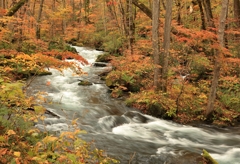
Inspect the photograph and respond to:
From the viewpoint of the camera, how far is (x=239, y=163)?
22.2ft

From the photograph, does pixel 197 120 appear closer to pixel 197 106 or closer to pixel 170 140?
pixel 197 106

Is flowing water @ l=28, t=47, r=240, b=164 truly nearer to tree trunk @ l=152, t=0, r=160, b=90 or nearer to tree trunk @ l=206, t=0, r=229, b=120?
tree trunk @ l=206, t=0, r=229, b=120

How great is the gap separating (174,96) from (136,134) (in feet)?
11.0

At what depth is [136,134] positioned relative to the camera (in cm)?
886

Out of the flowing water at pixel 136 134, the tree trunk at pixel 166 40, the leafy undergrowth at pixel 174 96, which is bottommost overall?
the flowing water at pixel 136 134

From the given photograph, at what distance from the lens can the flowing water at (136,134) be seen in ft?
22.1

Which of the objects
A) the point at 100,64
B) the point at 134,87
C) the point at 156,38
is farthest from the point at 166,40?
the point at 100,64

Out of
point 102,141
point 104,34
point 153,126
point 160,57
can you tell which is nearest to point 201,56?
point 160,57

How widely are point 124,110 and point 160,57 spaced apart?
3.13m

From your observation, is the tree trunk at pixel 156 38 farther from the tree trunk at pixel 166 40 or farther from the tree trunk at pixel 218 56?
the tree trunk at pixel 218 56

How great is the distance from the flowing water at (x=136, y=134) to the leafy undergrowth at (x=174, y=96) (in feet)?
1.64

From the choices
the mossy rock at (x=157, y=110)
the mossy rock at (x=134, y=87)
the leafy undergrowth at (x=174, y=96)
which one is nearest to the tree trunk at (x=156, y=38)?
the leafy undergrowth at (x=174, y=96)

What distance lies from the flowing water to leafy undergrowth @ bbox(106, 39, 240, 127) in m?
0.50

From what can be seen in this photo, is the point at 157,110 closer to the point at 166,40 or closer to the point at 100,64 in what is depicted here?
the point at 166,40
